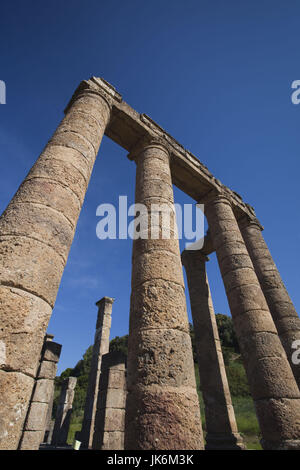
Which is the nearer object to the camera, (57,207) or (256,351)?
(57,207)

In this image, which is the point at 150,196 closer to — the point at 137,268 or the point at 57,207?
the point at 137,268

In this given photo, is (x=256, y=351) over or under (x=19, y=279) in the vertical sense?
over

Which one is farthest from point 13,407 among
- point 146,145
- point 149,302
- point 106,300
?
point 106,300

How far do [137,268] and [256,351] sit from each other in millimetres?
3652

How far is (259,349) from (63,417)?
13498 millimetres

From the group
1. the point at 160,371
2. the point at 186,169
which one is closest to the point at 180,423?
the point at 160,371

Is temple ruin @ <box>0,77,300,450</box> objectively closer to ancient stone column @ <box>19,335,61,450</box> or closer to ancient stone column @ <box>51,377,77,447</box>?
ancient stone column @ <box>19,335,61,450</box>

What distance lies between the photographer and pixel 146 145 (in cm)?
774

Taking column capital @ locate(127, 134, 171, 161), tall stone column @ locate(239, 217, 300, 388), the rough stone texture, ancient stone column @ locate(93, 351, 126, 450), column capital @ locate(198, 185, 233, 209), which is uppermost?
column capital @ locate(198, 185, 233, 209)

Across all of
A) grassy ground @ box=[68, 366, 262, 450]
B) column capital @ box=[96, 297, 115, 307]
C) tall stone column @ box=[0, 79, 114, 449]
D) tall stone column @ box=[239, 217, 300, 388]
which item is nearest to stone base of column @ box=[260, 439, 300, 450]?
tall stone column @ box=[239, 217, 300, 388]

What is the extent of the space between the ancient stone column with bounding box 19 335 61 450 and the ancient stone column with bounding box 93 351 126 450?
204 centimetres

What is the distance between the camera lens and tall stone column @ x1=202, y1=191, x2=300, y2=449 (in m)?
4.91

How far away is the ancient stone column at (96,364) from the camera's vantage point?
36.4ft

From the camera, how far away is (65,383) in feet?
49.1
